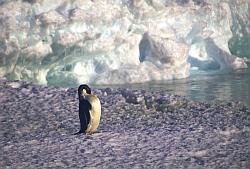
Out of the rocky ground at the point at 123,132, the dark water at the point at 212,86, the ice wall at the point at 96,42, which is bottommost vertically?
the rocky ground at the point at 123,132

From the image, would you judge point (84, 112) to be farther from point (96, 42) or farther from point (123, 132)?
point (96, 42)

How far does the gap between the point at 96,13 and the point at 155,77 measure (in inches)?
120

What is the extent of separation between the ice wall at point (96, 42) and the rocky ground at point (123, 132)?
22.8ft

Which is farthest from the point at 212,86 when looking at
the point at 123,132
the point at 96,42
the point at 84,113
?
the point at 84,113

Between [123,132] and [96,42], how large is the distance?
11.7 m

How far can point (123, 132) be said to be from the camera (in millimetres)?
7871

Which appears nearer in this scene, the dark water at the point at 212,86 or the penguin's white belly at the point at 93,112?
the penguin's white belly at the point at 93,112

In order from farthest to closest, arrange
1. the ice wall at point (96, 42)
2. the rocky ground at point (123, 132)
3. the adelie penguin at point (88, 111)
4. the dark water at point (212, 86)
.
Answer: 1. the ice wall at point (96, 42)
2. the dark water at point (212, 86)
3. the adelie penguin at point (88, 111)
4. the rocky ground at point (123, 132)

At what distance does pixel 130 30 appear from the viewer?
20.3 m

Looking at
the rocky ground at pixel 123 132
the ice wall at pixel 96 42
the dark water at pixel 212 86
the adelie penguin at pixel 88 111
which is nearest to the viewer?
the rocky ground at pixel 123 132

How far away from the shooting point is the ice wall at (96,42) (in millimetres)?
18297

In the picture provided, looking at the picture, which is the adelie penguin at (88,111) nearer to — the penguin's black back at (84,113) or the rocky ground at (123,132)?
the penguin's black back at (84,113)

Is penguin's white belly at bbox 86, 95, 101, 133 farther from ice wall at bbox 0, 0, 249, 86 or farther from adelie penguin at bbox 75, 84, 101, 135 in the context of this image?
ice wall at bbox 0, 0, 249, 86

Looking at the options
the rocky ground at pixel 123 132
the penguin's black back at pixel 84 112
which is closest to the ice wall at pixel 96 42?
the rocky ground at pixel 123 132
